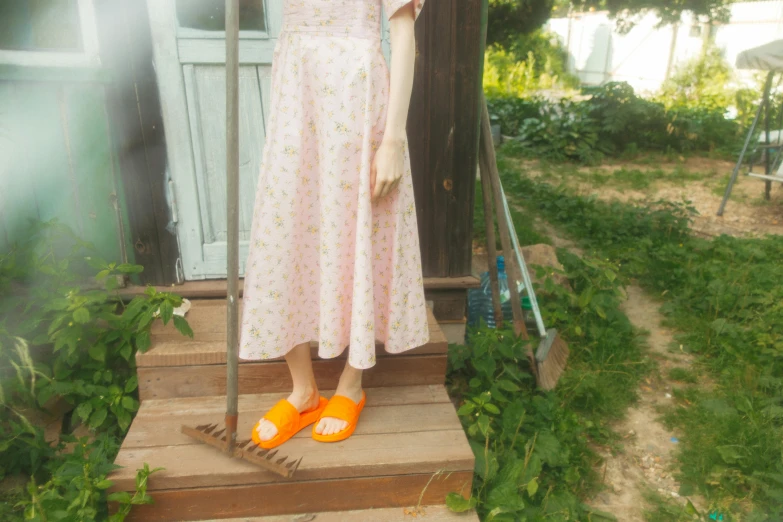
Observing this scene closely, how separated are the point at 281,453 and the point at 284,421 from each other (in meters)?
0.11

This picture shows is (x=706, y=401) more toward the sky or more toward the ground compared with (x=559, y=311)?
more toward the ground

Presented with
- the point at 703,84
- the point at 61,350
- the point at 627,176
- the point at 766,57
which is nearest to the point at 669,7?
the point at 766,57

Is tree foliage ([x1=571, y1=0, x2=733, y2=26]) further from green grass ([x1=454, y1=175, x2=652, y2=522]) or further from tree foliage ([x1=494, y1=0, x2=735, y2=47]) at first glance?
green grass ([x1=454, y1=175, x2=652, y2=522])

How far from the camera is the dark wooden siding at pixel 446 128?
277 cm

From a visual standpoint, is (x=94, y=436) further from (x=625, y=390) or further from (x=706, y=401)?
(x=706, y=401)

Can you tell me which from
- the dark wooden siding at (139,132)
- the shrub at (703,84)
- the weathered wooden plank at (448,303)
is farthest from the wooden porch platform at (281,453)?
the shrub at (703,84)

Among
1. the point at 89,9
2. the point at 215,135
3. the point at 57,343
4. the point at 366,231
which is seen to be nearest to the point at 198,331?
the point at 57,343

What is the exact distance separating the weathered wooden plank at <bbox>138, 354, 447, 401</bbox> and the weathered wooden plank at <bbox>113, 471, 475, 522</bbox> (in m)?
0.51

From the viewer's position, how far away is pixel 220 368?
7.76 feet

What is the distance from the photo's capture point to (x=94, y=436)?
240 cm

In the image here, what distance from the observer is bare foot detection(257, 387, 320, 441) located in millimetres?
2014

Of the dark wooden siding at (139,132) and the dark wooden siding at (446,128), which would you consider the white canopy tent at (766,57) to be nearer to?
the dark wooden siding at (446,128)

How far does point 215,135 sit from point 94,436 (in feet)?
4.56

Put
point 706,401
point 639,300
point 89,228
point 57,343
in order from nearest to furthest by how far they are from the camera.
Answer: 1. point 57,343
2. point 89,228
3. point 706,401
4. point 639,300
